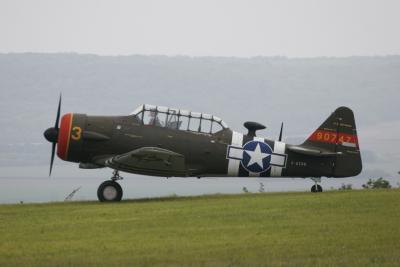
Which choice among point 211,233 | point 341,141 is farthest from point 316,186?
point 211,233

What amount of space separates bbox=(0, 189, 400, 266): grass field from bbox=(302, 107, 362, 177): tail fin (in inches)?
114

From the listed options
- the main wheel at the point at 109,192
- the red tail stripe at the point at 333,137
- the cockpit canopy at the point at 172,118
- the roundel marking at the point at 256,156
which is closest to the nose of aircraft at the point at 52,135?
the main wheel at the point at 109,192

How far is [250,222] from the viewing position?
62.6 feet

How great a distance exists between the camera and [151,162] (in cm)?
2453

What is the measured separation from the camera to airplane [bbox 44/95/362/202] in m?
24.6

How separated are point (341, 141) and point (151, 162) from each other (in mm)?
5402

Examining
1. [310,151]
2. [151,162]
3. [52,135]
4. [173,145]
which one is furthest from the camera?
[310,151]

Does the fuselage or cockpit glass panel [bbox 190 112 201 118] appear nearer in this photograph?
the fuselage

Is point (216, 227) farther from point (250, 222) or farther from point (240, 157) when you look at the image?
point (240, 157)

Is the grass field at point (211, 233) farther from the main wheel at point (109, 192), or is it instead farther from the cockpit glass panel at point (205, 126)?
the cockpit glass panel at point (205, 126)

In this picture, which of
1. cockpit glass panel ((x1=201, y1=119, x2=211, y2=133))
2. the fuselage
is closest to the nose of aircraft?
the fuselage

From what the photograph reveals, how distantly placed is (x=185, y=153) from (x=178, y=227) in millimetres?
6553

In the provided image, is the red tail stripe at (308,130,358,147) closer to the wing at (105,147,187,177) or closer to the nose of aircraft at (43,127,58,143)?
the wing at (105,147,187,177)

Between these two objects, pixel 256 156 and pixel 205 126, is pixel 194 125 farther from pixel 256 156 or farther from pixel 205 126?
pixel 256 156
